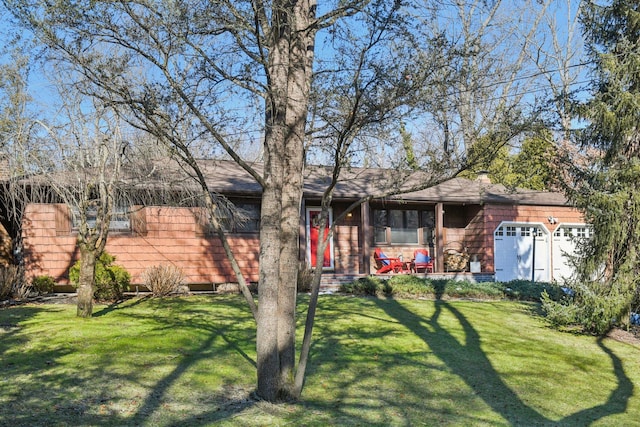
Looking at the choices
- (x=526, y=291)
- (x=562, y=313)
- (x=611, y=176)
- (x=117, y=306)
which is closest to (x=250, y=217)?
(x=117, y=306)

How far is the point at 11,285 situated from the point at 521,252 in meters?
15.9

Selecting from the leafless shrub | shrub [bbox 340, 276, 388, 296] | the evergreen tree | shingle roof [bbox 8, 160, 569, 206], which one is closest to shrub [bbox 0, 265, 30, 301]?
the leafless shrub

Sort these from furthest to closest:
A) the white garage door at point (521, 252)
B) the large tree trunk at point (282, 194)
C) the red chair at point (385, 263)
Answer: the white garage door at point (521, 252) → the red chair at point (385, 263) → the large tree trunk at point (282, 194)

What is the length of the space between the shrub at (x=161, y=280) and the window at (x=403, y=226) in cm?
749

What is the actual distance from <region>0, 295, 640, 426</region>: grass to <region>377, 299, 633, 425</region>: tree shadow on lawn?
0.03m

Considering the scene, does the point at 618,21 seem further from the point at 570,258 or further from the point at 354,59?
the point at 354,59

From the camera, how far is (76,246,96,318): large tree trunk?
10.0m

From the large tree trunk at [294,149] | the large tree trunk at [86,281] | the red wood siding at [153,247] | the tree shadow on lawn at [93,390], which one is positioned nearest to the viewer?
the tree shadow on lawn at [93,390]

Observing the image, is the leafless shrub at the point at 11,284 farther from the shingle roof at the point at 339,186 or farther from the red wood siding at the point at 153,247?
the shingle roof at the point at 339,186

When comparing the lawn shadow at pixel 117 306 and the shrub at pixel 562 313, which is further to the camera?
the shrub at pixel 562 313

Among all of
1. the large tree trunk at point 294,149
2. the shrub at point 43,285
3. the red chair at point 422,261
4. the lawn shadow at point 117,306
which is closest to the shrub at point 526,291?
the red chair at point 422,261

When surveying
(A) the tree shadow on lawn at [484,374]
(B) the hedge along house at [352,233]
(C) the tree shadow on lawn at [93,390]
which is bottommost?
(A) the tree shadow on lawn at [484,374]

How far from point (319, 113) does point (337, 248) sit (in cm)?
1111

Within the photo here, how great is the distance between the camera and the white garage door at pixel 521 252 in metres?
19.8
